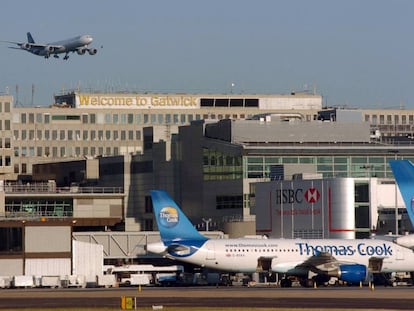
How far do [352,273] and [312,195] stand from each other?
82.0ft

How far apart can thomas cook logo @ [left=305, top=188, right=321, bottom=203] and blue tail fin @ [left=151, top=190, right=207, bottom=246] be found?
22361mm

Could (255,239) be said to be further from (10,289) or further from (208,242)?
(10,289)

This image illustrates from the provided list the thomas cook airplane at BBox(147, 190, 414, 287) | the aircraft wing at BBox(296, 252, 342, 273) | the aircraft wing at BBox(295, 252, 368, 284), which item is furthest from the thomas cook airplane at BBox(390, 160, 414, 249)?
the aircraft wing at BBox(296, 252, 342, 273)

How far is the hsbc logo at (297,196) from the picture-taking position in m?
173

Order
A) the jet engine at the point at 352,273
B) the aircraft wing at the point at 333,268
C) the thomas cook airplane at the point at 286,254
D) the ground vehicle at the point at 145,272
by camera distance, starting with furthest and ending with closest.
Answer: the ground vehicle at the point at 145,272 < the thomas cook airplane at the point at 286,254 < the aircraft wing at the point at 333,268 < the jet engine at the point at 352,273

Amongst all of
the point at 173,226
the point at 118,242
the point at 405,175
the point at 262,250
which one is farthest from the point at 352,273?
the point at 118,242

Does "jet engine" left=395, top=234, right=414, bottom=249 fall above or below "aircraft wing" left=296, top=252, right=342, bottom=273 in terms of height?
above

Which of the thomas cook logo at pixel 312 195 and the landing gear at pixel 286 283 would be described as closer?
the landing gear at pixel 286 283

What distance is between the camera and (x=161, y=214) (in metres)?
155

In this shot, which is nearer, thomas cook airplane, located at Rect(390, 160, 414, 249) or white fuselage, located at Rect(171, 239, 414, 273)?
thomas cook airplane, located at Rect(390, 160, 414, 249)

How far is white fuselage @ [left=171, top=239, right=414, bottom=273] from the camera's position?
150750mm

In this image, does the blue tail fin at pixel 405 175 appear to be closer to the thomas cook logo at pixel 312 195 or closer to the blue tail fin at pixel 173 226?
the blue tail fin at pixel 173 226

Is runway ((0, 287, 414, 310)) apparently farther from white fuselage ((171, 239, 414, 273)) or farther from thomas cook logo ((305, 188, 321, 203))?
thomas cook logo ((305, 188, 321, 203))

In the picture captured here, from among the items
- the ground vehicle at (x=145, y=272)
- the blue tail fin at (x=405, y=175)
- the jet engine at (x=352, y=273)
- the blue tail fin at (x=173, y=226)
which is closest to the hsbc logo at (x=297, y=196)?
the ground vehicle at (x=145, y=272)
